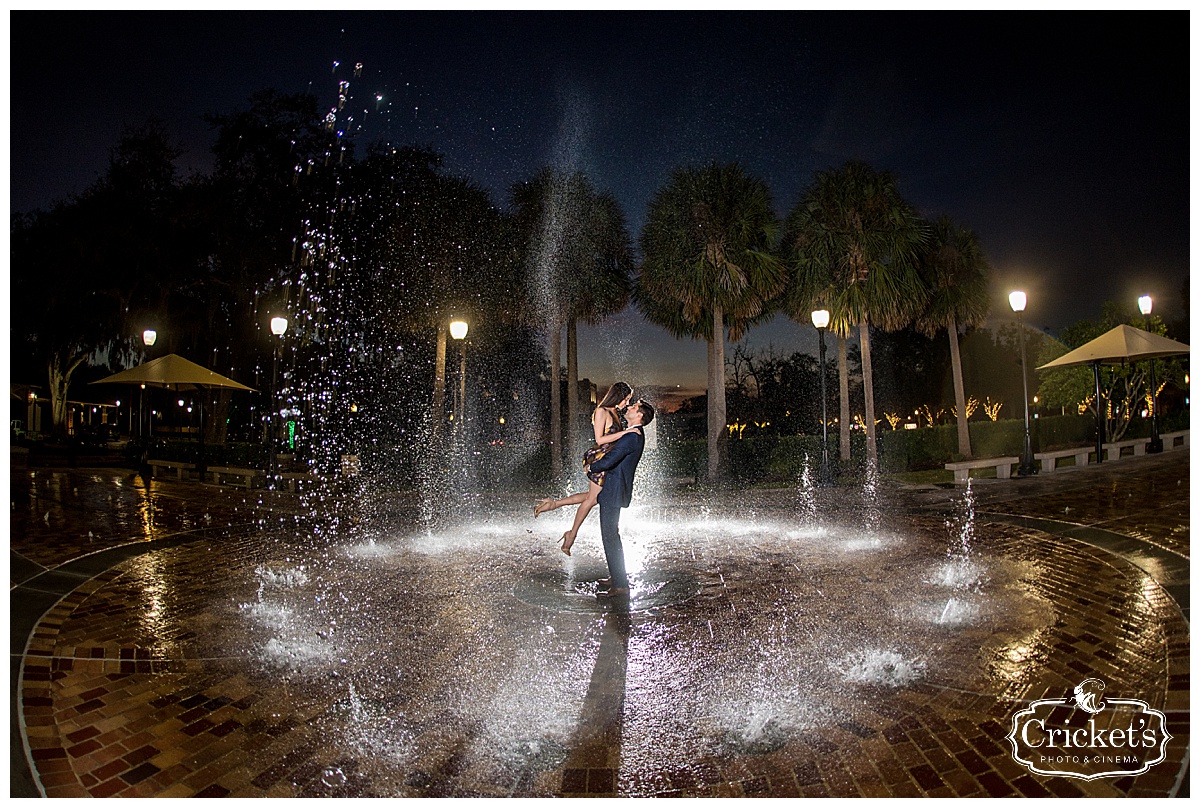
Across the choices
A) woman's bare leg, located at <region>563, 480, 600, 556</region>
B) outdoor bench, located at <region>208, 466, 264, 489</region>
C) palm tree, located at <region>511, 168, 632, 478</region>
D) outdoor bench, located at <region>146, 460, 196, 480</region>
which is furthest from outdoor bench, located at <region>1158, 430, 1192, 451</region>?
outdoor bench, located at <region>146, 460, 196, 480</region>

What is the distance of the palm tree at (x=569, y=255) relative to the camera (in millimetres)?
18516

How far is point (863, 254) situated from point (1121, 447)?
8760mm

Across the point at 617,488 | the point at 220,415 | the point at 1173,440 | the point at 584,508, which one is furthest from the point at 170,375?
the point at 1173,440

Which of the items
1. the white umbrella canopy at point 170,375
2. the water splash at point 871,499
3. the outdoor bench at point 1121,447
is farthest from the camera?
the outdoor bench at point 1121,447

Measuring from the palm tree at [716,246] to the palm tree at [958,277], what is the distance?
660cm

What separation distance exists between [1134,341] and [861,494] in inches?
244

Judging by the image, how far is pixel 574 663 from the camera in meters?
4.06

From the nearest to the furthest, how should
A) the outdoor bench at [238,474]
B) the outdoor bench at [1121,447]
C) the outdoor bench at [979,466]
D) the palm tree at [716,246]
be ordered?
the outdoor bench at [238,474] < the outdoor bench at [979,466] < the outdoor bench at [1121,447] < the palm tree at [716,246]

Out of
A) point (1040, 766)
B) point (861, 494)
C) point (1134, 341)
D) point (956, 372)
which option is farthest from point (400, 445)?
point (1040, 766)

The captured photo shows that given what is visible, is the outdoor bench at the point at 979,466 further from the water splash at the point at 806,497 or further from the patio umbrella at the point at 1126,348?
the water splash at the point at 806,497

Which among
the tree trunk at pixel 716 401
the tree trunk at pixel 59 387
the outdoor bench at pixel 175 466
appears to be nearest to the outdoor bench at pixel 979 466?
the tree trunk at pixel 716 401

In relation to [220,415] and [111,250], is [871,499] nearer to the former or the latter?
[220,415]

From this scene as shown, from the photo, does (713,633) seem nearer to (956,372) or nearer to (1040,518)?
(1040,518)
